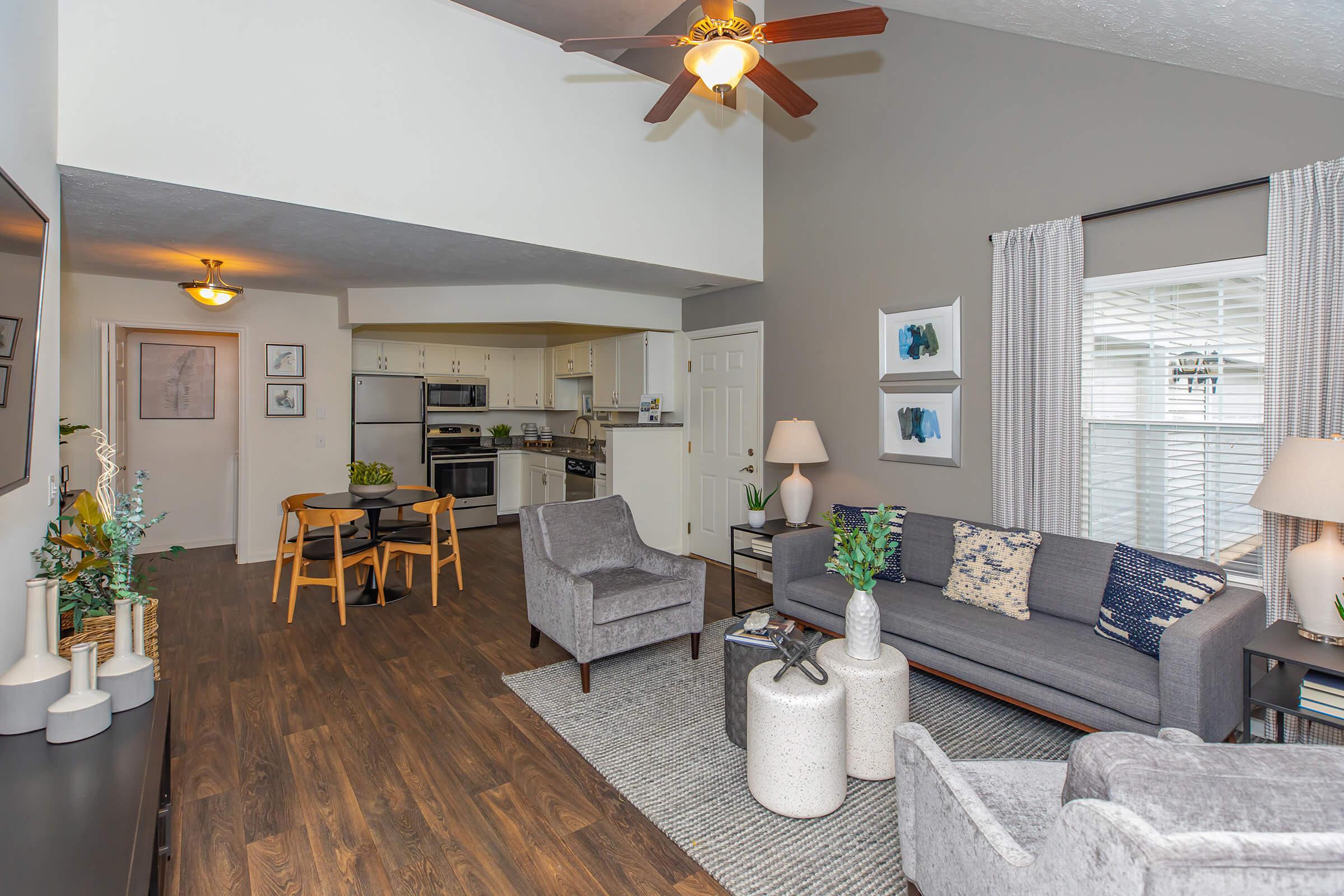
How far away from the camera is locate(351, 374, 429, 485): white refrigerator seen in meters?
6.49

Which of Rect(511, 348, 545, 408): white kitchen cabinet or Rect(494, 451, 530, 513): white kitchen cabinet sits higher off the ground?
Rect(511, 348, 545, 408): white kitchen cabinet

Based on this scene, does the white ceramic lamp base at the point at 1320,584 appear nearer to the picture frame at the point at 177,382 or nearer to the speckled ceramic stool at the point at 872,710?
the speckled ceramic stool at the point at 872,710

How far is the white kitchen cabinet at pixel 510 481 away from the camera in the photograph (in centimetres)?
762

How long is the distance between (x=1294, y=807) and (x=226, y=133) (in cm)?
413

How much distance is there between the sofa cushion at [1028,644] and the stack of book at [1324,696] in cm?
40

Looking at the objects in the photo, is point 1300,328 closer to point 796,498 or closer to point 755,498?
point 796,498

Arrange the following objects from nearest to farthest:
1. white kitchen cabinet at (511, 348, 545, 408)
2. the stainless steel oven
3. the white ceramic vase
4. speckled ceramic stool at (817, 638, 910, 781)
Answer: the white ceramic vase, speckled ceramic stool at (817, 638, 910, 781), the stainless steel oven, white kitchen cabinet at (511, 348, 545, 408)

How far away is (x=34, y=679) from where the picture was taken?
1627 millimetres

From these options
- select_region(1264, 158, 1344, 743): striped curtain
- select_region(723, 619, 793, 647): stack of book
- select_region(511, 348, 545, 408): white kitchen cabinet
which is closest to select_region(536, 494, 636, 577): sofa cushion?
select_region(723, 619, 793, 647): stack of book

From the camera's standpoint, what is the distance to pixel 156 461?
5.97 m

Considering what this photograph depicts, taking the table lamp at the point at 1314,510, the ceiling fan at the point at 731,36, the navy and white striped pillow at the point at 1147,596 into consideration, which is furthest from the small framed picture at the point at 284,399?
the table lamp at the point at 1314,510

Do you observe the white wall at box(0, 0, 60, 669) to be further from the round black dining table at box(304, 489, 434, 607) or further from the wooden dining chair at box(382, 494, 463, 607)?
the wooden dining chair at box(382, 494, 463, 607)

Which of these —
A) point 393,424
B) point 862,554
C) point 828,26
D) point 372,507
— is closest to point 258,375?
point 393,424

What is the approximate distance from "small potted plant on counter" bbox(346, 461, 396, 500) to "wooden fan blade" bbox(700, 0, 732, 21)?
338 cm
